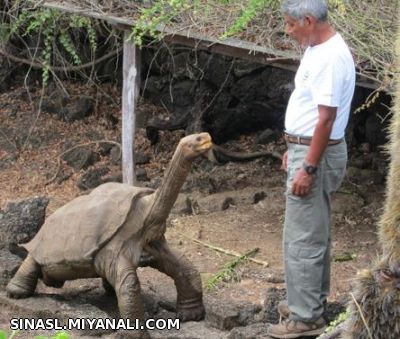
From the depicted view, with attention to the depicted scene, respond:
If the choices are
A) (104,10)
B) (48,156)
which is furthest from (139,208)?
(48,156)

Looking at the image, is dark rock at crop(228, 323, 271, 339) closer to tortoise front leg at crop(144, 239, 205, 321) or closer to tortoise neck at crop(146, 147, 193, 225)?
tortoise front leg at crop(144, 239, 205, 321)

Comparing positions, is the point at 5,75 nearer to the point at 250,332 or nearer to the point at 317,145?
the point at 250,332

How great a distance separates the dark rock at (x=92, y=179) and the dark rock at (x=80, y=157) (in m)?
0.40

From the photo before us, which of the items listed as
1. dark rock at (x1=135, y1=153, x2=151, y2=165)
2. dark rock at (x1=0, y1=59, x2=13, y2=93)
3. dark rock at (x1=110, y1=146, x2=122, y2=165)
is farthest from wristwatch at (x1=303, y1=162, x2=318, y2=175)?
dark rock at (x1=0, y1=59, x2=13, y2=93)

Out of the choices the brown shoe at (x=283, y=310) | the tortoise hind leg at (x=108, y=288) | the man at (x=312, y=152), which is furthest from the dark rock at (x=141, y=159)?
the man at (x=312, y=152)

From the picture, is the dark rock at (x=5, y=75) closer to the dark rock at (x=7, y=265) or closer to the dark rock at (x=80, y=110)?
the dark rock at (x=80, y=110)

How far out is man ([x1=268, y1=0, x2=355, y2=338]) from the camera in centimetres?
582

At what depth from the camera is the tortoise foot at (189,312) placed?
7289 millimetres

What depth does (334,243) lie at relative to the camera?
9.59m

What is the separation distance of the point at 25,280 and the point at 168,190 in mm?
1452

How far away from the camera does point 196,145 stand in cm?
670

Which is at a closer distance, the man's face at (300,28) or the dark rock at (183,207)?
the man's face at (300,28)

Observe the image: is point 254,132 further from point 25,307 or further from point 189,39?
point 25,307

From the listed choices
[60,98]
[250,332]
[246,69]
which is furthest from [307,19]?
[60,98]
